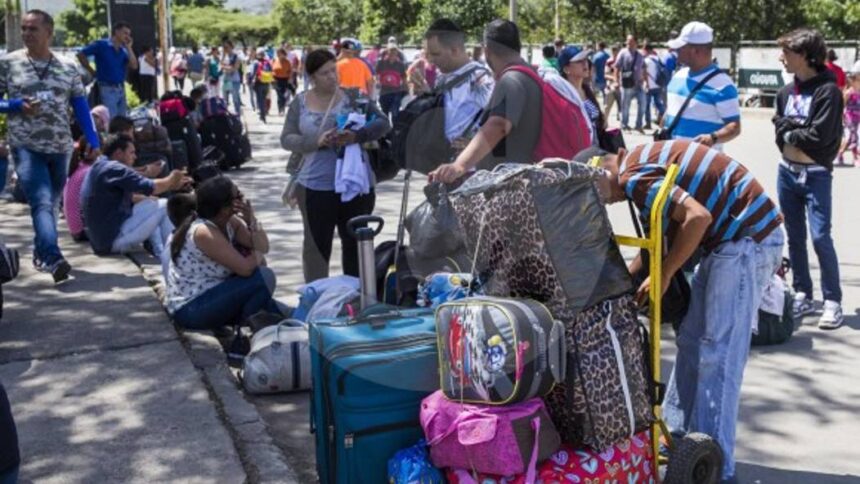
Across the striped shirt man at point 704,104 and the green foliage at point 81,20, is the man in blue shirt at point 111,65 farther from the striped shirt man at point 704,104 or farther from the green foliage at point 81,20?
the green foliage at point 81,20

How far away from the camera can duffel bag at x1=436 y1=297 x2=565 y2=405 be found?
340cm

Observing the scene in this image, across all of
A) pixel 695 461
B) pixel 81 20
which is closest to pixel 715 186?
pixel 695 461

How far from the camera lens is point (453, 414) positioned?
354 centimetres

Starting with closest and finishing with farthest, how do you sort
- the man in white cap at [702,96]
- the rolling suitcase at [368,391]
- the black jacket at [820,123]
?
the rolling suitcase at [368,391] → the black jacket at [820,123] → the man in white cap at [702,96]

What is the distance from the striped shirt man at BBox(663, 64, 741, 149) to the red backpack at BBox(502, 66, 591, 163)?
151cm

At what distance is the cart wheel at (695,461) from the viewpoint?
12.8 ft

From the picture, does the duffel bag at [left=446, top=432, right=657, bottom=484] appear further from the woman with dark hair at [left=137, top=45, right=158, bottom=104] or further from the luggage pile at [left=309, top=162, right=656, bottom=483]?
the woman with dark hair at [left=137, top=45, right=158, bottom=104]

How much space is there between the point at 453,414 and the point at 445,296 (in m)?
0.77

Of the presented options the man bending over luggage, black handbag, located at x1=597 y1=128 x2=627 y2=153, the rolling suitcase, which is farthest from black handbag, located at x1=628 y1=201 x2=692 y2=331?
black handbag, located at x1=597 y1=128 x2=627 y2=153

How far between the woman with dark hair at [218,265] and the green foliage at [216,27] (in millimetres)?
64359

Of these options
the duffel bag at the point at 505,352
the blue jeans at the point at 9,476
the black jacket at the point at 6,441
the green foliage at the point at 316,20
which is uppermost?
the green foliage at the point at 316,20

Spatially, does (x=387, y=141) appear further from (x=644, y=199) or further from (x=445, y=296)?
(x=644, y=199)

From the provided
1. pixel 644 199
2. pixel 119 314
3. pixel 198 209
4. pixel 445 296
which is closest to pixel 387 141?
pixel 198 209

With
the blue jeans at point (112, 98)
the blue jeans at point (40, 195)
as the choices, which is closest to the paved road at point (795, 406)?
the blue jeans at point (40, 195)
